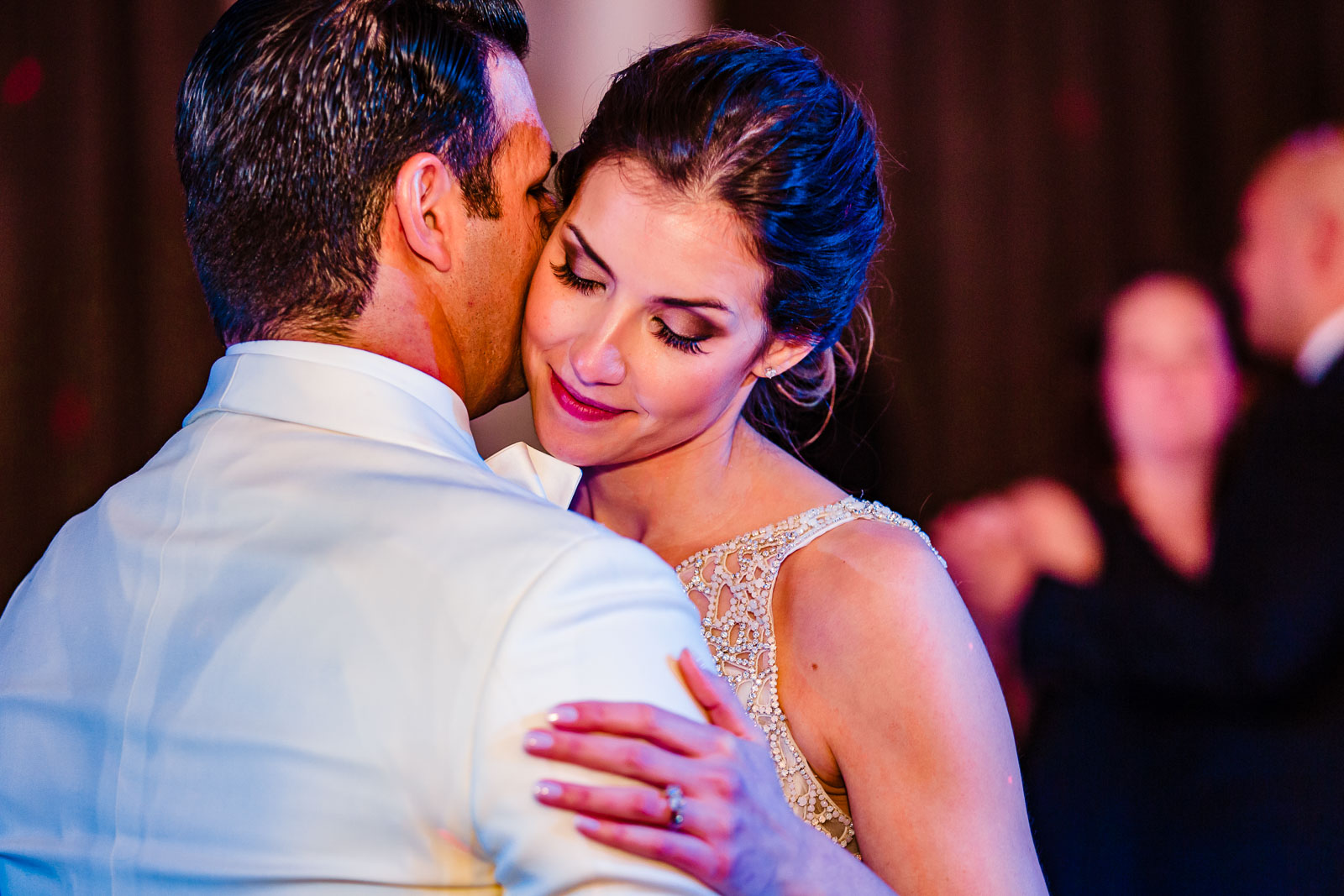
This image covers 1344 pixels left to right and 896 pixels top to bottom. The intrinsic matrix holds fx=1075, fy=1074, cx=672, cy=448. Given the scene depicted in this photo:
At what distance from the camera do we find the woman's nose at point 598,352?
1.40 meters

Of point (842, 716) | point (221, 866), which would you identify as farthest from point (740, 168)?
point (221, 866)

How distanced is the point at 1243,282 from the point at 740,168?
2.52m

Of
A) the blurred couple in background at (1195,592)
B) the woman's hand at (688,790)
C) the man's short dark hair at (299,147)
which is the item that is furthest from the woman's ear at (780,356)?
the blurred couple in background at (1195,592)

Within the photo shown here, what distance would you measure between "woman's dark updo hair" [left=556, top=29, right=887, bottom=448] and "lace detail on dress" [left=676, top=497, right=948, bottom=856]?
287mm

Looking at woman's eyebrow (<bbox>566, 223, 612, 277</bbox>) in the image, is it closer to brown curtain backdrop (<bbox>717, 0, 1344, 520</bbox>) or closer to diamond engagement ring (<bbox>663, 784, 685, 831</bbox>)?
diamond engagement ring (<bbox>663, 784, 685, 831</bbox>)

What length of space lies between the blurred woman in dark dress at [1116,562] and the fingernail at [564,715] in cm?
262

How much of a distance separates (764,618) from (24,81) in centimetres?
257

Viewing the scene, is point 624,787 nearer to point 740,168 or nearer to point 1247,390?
point 740,168

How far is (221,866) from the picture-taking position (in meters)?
0.84

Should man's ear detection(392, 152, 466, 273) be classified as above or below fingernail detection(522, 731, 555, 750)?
above

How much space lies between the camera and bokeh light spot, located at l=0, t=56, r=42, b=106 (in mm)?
2844

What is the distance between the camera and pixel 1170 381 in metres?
3.47

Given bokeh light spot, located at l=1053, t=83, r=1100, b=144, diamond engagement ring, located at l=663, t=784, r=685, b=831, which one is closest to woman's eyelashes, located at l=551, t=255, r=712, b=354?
diamond engagement ring, located at l=663, t=784, r=685, b=831

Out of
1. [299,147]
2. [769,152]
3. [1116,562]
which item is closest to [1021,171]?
[1116,562]
